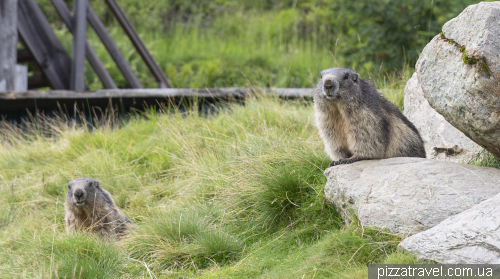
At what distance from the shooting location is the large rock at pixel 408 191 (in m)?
4.33

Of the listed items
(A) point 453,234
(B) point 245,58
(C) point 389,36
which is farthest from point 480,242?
(B) point 245,58

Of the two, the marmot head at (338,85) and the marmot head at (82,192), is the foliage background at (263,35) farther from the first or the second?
the marmot head at (338,85)

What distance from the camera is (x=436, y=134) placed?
248 inches

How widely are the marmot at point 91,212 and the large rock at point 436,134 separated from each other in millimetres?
3543

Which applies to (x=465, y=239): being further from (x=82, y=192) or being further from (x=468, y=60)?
(x=82, y=192)

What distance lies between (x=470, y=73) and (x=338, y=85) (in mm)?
1162

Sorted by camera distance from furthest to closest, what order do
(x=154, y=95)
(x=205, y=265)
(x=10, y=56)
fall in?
1. (x=154, y=95)
2. (x=10, y=56)
3. (x=205, y=265)

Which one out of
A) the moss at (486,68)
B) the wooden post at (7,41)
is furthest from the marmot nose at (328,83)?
the wooden post at (7,41)

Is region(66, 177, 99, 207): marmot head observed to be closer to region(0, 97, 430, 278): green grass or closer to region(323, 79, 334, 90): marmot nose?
region(0, 97, 430, 278): green grass

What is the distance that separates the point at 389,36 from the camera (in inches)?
518

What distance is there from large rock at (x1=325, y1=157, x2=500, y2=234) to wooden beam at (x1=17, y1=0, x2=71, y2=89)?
8.09 metres

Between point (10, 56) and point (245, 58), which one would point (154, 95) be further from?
point (245, 58)

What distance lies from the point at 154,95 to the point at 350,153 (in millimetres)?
6145

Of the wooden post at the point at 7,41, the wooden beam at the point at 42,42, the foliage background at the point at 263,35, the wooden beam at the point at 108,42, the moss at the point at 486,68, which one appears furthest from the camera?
the foliage background at the point at 263,35
